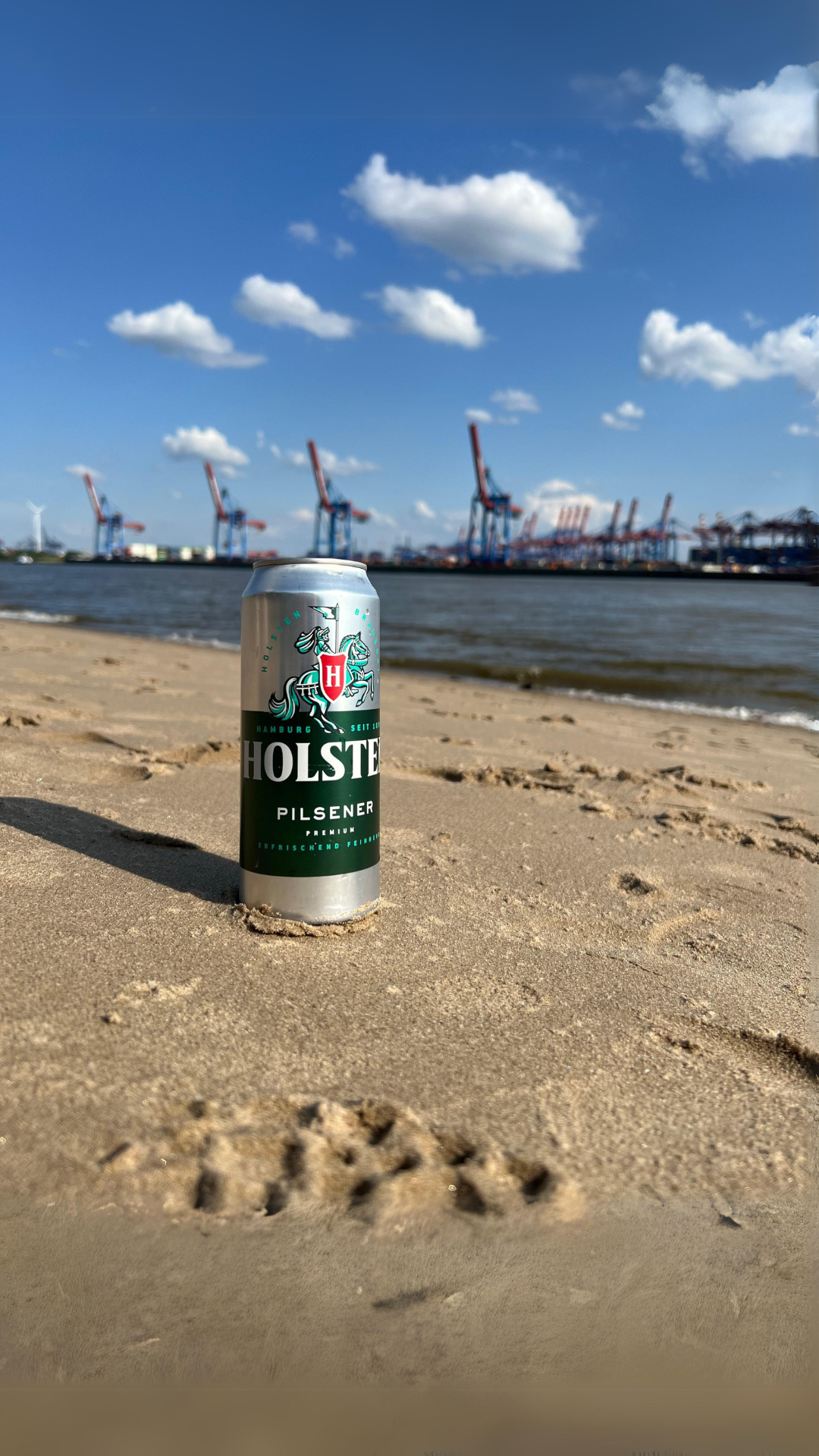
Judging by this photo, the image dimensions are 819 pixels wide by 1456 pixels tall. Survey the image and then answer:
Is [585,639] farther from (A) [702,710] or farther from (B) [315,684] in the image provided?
(B) [315,684]

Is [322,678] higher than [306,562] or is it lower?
lower

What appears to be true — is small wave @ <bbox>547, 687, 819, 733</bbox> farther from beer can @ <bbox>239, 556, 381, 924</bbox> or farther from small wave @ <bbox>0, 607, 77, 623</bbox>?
small wave @ <bbox>0, 607, 77, 623</bbox>

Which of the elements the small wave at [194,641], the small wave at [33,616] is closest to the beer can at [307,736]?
the small wave at [194,641]

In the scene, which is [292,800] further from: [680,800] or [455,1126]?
[680,800]

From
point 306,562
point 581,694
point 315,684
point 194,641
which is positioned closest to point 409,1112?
point 315,684

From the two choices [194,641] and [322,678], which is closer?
[322,678]

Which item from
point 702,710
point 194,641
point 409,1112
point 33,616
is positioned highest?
point 33,616

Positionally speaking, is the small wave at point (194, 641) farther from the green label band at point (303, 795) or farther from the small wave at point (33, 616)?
the green label band at point (303, 795)
